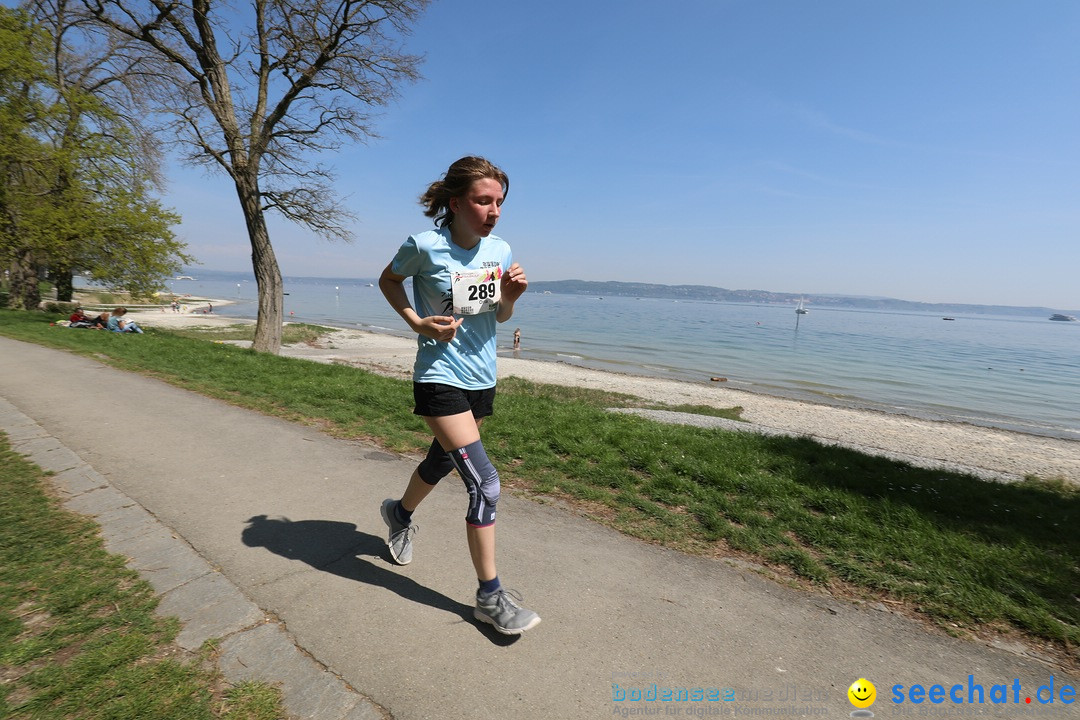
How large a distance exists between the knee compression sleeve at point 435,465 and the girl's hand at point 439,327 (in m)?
0.66

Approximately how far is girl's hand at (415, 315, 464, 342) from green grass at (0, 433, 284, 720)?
1578mm

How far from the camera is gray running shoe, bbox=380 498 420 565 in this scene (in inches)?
122

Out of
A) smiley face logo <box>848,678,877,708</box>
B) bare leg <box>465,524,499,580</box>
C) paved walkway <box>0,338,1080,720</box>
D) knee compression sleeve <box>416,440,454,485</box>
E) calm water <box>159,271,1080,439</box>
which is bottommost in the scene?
calm water <box>159,271,1080,439</box>

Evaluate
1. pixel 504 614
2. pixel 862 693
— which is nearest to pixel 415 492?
pixel 504 614

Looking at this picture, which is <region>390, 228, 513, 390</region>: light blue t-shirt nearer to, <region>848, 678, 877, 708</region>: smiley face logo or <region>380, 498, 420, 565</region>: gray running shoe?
<region>380, 498, 420, 565</region>: gray running shoe

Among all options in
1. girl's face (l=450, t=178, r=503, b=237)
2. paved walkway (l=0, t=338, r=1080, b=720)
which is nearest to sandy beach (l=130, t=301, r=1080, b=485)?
paved walkway (l=0, t=338, r=1080, b=720)

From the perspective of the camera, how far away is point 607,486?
14.9ft

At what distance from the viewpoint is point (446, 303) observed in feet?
8.61

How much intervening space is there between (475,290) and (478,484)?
97 centimetres

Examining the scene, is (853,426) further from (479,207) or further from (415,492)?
(479,207)

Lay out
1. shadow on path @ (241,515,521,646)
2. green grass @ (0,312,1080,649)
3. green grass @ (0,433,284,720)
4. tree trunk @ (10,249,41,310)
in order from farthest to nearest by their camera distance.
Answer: tree trunk @ (10,249,41,310), green grass @ (0,312,1080,649), shadow on path @ (241,515,521,646), green grass @ (0,433,284,720)

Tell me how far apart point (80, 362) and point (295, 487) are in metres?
7.95

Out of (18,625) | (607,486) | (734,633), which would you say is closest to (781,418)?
(607,486)
